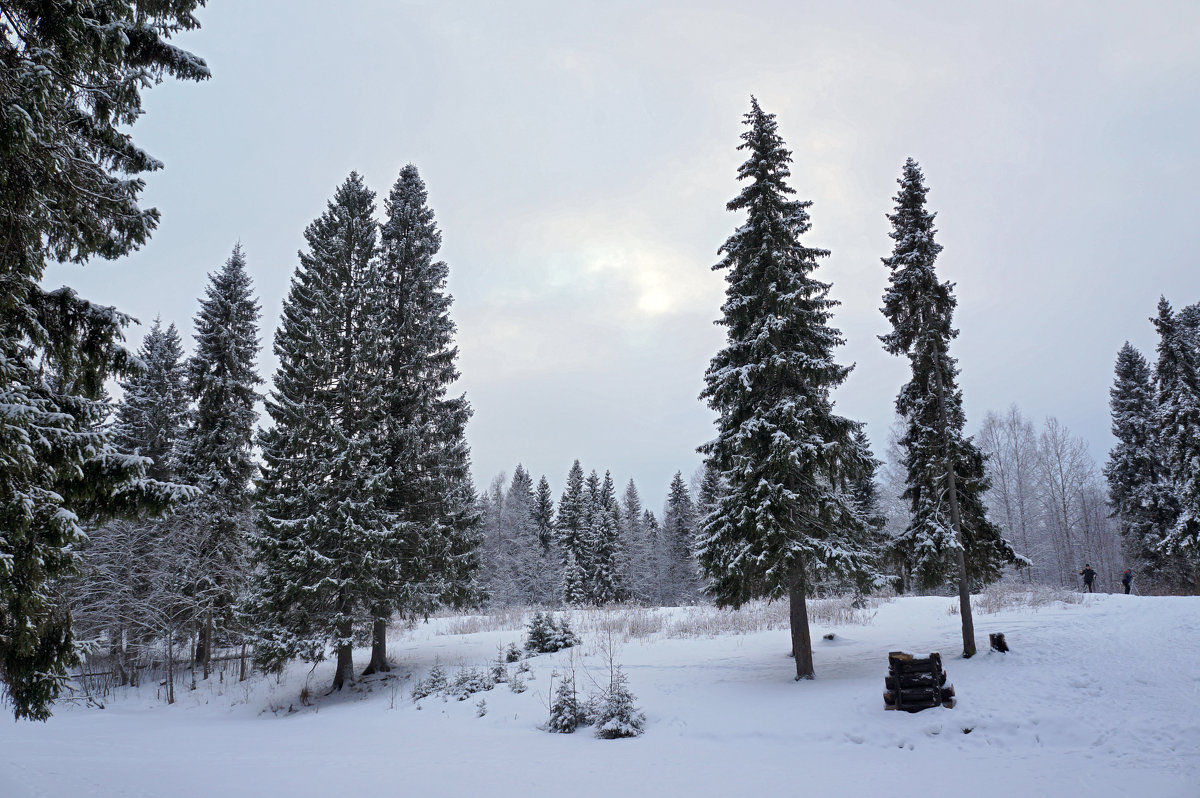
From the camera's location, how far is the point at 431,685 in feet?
57.4

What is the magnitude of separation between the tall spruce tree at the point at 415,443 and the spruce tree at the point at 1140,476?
3647cm

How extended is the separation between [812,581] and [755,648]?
6018 mm

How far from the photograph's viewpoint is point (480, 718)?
47.9 feet

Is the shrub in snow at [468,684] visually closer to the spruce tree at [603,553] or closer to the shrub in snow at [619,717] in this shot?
the shrub in snow at [619,717]

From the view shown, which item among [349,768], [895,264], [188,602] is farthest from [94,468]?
[188,602]

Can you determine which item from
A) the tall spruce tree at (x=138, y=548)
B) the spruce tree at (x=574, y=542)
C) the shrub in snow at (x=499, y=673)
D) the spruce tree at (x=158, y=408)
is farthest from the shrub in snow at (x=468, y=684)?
the spruce tree at (x=574, y=542)

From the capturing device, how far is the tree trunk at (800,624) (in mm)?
14570

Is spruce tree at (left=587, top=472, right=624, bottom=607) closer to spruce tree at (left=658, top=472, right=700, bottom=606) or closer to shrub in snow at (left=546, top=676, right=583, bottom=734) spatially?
spruce tree at (left=658, top=472, right=700, bottom=606)

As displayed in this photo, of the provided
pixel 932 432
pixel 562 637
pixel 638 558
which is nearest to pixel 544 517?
pixel 638 558

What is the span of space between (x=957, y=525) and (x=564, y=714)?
10900 millimetres

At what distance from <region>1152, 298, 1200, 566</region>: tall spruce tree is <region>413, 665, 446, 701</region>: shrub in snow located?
28.9 m

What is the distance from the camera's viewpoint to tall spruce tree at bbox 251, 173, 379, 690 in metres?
17.7

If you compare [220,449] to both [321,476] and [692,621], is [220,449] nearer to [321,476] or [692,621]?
[321,476]

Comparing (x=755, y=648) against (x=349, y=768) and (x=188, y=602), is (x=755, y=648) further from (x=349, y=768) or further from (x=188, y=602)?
(x=188, y=602)
